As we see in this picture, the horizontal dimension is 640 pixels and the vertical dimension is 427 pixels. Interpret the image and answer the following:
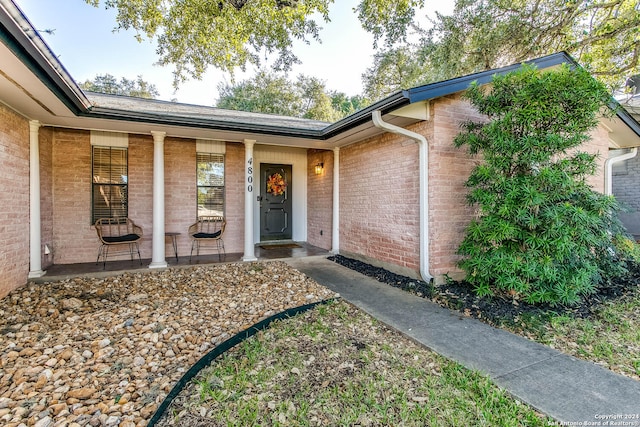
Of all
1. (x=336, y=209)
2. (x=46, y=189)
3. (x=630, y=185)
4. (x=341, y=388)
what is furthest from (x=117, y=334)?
(x=630, y=185)

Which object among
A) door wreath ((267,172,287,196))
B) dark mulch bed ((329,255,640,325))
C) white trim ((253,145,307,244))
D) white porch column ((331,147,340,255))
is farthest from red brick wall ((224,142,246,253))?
dark mulch bed ((329,255,640,325))

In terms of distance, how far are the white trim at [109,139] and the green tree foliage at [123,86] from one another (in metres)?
18.1

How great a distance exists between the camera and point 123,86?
20781mm

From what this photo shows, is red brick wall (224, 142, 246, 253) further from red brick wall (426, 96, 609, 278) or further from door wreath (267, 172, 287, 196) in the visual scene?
red brick wall (426, 96, 609, 278)

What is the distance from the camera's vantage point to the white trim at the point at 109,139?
558 cm

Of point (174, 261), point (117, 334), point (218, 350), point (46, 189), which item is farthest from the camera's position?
point (174, 261)

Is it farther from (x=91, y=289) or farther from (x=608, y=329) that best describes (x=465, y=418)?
(x=91, y=289)

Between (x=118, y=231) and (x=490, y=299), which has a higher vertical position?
(x=118, y=231)

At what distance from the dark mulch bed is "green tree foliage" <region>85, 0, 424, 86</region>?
5.71 m

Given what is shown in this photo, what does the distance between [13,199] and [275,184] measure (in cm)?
481

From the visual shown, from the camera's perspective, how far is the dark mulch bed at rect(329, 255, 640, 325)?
11.2 feet

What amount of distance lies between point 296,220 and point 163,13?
5820 millimetres

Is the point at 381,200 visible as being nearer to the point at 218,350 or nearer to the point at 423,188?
the point at 423,188

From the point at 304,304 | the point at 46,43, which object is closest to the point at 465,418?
the point at 304,304
